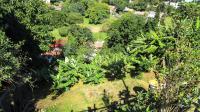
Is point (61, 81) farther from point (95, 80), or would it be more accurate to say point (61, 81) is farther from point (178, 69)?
point (178, 69)

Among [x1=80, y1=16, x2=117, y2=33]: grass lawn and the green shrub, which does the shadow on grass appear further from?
[x1=80, y1=16, x2=117, y2=33]: grass lawn

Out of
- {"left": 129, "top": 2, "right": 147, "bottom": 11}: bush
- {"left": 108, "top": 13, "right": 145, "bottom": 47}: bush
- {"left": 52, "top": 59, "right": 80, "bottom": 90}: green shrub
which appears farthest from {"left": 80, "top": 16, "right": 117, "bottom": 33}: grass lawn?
{"left": 52, "top": 59, "right": 80, "bottom": 90}: green shrub

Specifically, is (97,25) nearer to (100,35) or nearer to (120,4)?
(100,35)

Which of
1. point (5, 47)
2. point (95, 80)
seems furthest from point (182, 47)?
point (95, 80)

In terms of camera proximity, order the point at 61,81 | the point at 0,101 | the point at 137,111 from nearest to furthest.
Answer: the point at 137,111 → the point at 0,101 → the point at 61,81

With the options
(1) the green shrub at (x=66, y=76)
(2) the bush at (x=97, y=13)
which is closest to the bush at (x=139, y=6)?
(2) the bush at (x=97, y=13)

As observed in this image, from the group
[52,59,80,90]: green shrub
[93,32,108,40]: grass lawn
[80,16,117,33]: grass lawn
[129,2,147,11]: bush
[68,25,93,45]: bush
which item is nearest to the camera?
[52,59,80,90]: green shrub
